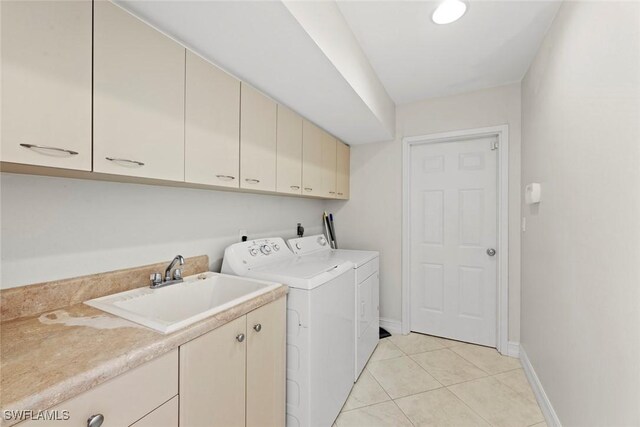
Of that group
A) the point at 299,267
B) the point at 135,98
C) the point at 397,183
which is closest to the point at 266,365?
the point at 299,267

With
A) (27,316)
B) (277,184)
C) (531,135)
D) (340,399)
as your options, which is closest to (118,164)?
(27,316)

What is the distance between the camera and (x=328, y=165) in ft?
8.47

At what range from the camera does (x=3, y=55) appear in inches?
28.0

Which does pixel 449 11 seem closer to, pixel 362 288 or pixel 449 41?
pixel 449 41

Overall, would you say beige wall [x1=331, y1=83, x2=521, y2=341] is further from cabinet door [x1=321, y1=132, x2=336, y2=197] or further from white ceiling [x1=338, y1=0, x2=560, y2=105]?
cabinet door [x1=321, y1=132, x2=336, y2=197]

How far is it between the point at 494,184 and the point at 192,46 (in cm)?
267

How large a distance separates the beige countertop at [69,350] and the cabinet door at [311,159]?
1331 millimetres

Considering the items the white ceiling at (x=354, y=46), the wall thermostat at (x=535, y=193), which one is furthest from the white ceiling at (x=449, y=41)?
the wall thermostat at (x=535, y=193)

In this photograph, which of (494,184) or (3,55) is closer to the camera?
(3,55)

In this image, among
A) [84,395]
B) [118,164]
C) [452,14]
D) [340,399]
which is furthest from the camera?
[340,399]

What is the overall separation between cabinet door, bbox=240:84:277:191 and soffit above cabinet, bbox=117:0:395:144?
11 centimetres

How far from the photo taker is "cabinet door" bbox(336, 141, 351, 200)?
2.81 metres

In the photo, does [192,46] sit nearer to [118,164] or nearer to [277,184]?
[118,164]

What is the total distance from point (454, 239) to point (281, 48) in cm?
238
